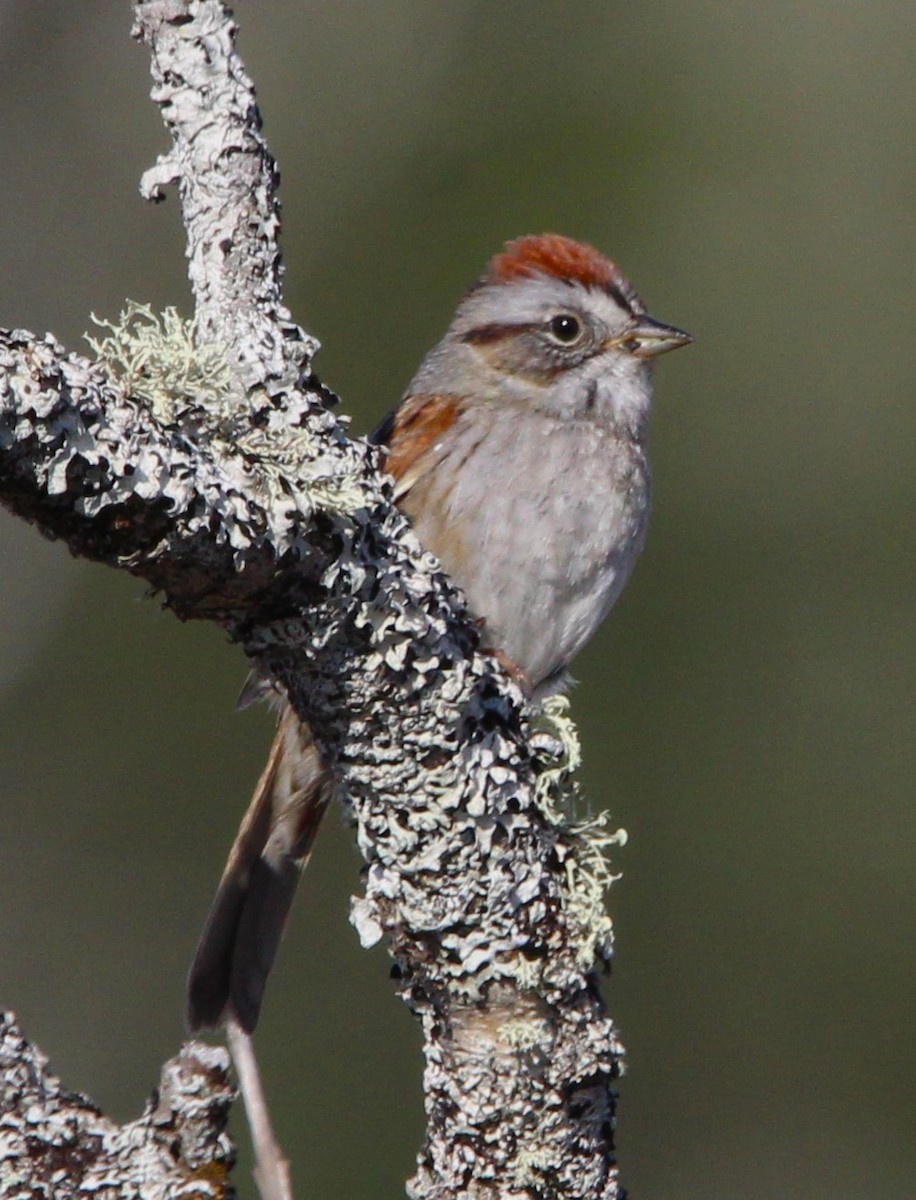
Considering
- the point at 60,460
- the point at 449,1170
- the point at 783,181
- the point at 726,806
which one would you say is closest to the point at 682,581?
the point at 726,806

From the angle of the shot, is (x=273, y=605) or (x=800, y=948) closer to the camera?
(x=273, y=605)

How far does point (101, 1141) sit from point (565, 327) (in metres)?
2.72

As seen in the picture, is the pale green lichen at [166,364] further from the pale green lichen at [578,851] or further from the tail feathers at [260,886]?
the tail feathers at [260,886]

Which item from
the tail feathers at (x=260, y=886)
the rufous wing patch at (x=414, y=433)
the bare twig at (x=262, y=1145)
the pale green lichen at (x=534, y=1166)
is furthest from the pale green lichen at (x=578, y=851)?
the rufous wing patch at (x=414, y=433)

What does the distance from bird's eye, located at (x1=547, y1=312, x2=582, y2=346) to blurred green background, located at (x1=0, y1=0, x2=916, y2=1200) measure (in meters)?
2.51

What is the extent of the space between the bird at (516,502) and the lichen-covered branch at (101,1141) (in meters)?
1.42

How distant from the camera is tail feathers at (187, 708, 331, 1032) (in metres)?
3.82

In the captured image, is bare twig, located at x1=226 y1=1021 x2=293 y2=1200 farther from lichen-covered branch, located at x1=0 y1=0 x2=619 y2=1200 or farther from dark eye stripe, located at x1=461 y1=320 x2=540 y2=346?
dark eye stripe, located at x1=461 y1=320 x2=540 y2=346

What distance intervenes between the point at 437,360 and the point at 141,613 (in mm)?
2743

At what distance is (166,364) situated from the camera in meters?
2.44

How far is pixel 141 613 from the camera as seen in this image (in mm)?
7055

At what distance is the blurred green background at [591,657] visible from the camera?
265 inches

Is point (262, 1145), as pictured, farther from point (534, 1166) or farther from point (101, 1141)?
point (534, 1166)

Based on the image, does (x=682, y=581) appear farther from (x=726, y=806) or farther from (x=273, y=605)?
(x=273, y=605)
